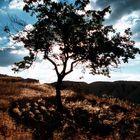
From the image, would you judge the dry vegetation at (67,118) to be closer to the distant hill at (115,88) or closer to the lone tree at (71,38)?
the lone tree at (71,38)

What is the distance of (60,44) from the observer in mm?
30203

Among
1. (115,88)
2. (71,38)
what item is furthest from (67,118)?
(115,88)

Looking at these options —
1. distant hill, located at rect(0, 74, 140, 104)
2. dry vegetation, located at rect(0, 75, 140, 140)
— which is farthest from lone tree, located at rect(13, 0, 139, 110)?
distant hill, located at rect(0, 74, 140, 104)

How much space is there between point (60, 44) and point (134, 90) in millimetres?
35956

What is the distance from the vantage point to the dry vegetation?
2083cm

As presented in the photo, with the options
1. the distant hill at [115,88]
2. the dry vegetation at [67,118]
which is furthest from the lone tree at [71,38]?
the distant hill at [115,88]

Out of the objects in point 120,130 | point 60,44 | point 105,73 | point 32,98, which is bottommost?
point 120,130

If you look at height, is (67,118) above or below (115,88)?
below

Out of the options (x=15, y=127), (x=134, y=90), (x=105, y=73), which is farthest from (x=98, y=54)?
(x=134, y=90)

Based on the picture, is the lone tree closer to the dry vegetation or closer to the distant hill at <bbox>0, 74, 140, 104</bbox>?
the dry vegetation

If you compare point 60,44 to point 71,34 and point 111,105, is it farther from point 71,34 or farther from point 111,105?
point 111,105

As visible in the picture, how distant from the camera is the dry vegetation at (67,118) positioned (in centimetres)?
2083

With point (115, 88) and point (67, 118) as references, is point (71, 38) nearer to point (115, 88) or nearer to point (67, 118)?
point (67, 118)

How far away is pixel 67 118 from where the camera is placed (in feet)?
86.3
